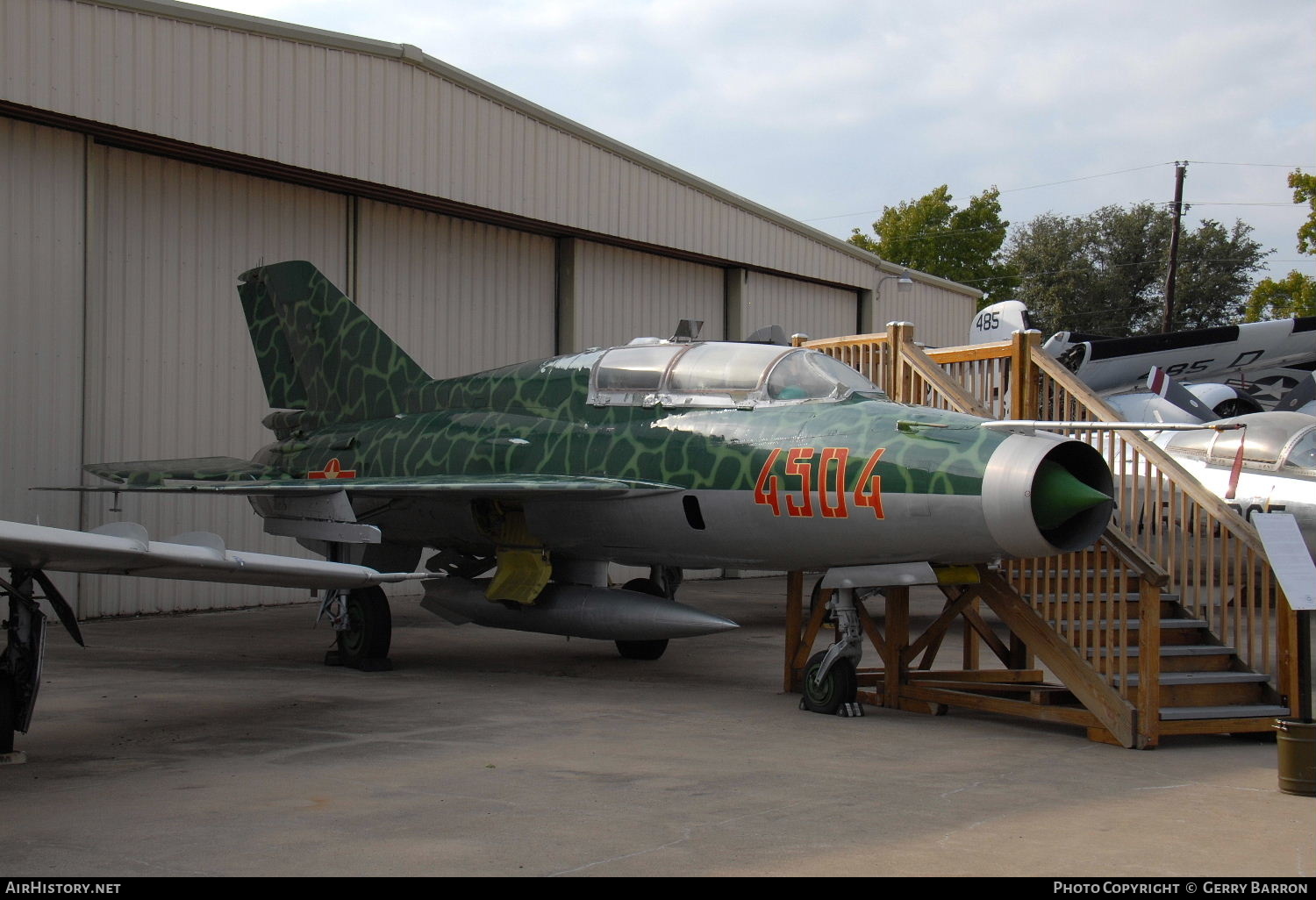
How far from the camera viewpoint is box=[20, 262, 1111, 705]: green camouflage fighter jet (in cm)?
786

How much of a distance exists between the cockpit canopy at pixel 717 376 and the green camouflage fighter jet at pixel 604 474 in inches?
0.7

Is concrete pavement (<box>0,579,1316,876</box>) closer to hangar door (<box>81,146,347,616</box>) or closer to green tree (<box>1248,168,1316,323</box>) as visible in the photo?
hangar door (<box>81,146,347,616</box>)

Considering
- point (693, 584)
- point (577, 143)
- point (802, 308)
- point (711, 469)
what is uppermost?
point (577, 143)

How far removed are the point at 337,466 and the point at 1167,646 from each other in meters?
7.24

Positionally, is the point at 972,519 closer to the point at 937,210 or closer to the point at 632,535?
the point at 632,535

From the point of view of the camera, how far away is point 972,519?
7637mm

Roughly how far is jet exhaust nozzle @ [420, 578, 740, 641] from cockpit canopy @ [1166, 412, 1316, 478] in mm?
A: 6871

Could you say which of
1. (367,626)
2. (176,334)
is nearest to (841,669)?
(367,626)

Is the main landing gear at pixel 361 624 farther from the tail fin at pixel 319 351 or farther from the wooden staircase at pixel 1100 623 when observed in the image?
the wooden staircase at pixel 1100 623

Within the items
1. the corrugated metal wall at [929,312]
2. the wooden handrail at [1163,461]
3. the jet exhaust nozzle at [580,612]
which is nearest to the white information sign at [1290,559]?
the wooden handrail at [1163,461]

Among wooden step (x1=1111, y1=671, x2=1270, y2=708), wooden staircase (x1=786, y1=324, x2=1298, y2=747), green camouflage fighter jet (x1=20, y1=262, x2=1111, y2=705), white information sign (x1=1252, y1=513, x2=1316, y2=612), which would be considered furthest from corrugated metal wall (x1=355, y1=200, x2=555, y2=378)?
white information sign (x1=1252, y1=513, x2=1316, y2=612)

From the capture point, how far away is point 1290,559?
6617 mm

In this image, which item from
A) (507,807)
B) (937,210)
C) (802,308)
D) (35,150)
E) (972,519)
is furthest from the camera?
(937,210)

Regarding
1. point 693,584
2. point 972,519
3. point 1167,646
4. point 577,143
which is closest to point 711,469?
point 972,519
